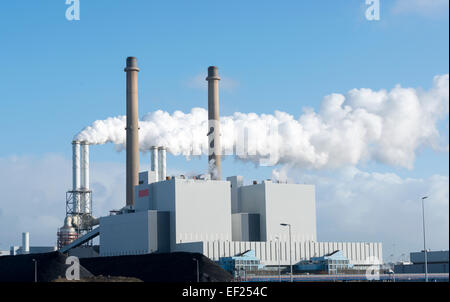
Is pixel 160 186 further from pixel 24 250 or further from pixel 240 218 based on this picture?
pixel 24 250

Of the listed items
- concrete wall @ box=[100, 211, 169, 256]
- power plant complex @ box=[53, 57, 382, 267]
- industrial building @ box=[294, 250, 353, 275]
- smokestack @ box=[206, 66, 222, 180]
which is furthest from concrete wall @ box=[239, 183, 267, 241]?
concrete wall @ box=[100, 211, 169, 256]

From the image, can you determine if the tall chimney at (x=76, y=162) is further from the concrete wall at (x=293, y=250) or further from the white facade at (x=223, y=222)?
the concrete wall at (x=293, y=250)

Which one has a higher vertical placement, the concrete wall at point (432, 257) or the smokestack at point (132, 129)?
the smokestack at point (132, 129)

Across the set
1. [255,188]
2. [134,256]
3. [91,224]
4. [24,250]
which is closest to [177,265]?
[134,256]

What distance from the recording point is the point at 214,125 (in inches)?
5310

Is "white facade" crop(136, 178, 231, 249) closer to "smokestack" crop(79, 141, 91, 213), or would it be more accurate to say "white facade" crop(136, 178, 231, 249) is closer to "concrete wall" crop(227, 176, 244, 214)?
"concrete wall" crop(227, 176, 244, 214)

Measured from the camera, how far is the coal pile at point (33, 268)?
95625 mm

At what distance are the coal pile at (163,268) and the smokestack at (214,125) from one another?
26.2 metres

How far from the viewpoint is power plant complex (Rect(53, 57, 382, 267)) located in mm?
120125

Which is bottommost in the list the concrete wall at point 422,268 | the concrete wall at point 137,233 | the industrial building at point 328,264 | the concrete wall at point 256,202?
the concrete wall at point 422,268

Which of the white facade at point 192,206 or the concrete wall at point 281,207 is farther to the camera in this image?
the concrete wall at point 281,207

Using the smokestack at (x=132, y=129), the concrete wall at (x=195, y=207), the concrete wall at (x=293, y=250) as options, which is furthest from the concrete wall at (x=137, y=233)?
the concrete wall at (x=293, y=250)

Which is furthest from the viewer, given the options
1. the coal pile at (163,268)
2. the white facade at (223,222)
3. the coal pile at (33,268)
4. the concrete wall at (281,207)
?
the concrete wall at (281,207)

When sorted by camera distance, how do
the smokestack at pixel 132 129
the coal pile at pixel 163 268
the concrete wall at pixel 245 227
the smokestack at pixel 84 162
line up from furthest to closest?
the smokestack at pixel 84 162, the smokestack at pixel 132 129, the concrete wall at pixel 245 227, the coal pile at pixel 163 268
